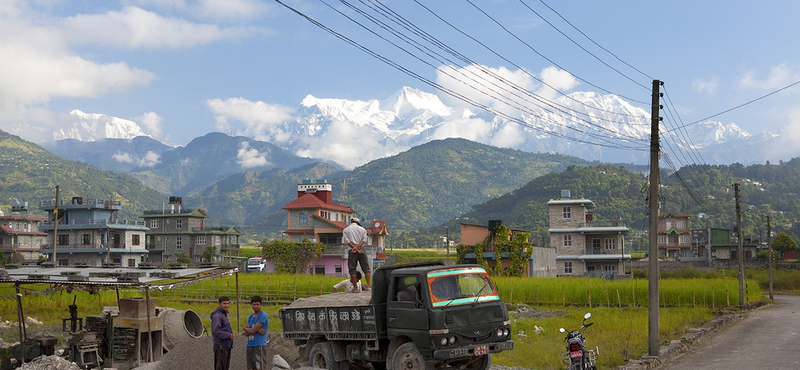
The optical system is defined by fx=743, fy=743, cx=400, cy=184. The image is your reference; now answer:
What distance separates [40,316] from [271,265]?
137 ft

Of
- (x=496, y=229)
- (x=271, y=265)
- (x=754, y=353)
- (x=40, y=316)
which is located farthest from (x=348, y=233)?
(x=271, y=265)

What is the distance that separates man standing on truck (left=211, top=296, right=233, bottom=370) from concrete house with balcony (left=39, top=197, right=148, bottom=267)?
74358 mm

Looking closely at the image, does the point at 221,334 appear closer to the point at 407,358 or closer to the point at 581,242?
the point at 407,358

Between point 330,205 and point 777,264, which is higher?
point 330,205

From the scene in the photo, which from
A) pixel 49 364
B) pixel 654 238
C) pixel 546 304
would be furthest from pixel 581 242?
pixel 49 364

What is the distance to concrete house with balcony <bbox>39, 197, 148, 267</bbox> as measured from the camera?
86375 millimetres

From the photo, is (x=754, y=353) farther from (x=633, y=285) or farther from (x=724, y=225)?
(x=724, y=225)

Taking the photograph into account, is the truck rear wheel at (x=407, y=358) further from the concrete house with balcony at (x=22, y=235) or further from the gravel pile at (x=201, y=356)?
the concrete house with balcony at (x=22, y=235)

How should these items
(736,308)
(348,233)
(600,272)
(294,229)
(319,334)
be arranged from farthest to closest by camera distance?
1. (294,229)
2. (600,272)
3. (736,308)
4. (348,233)
5. (319,334)

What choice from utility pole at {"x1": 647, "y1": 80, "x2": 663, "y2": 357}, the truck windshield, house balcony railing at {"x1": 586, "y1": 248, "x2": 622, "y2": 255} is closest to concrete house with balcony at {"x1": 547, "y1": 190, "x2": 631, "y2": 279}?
house balcony railing at {"x1": 586, "y1": 248, "x2": 622, "y2": 255}

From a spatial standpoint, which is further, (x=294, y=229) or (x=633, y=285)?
(x=294, y=229)

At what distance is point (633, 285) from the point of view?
151ft

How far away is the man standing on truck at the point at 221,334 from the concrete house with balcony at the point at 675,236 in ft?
365

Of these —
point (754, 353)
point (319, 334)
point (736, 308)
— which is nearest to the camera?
point (319, 334)
